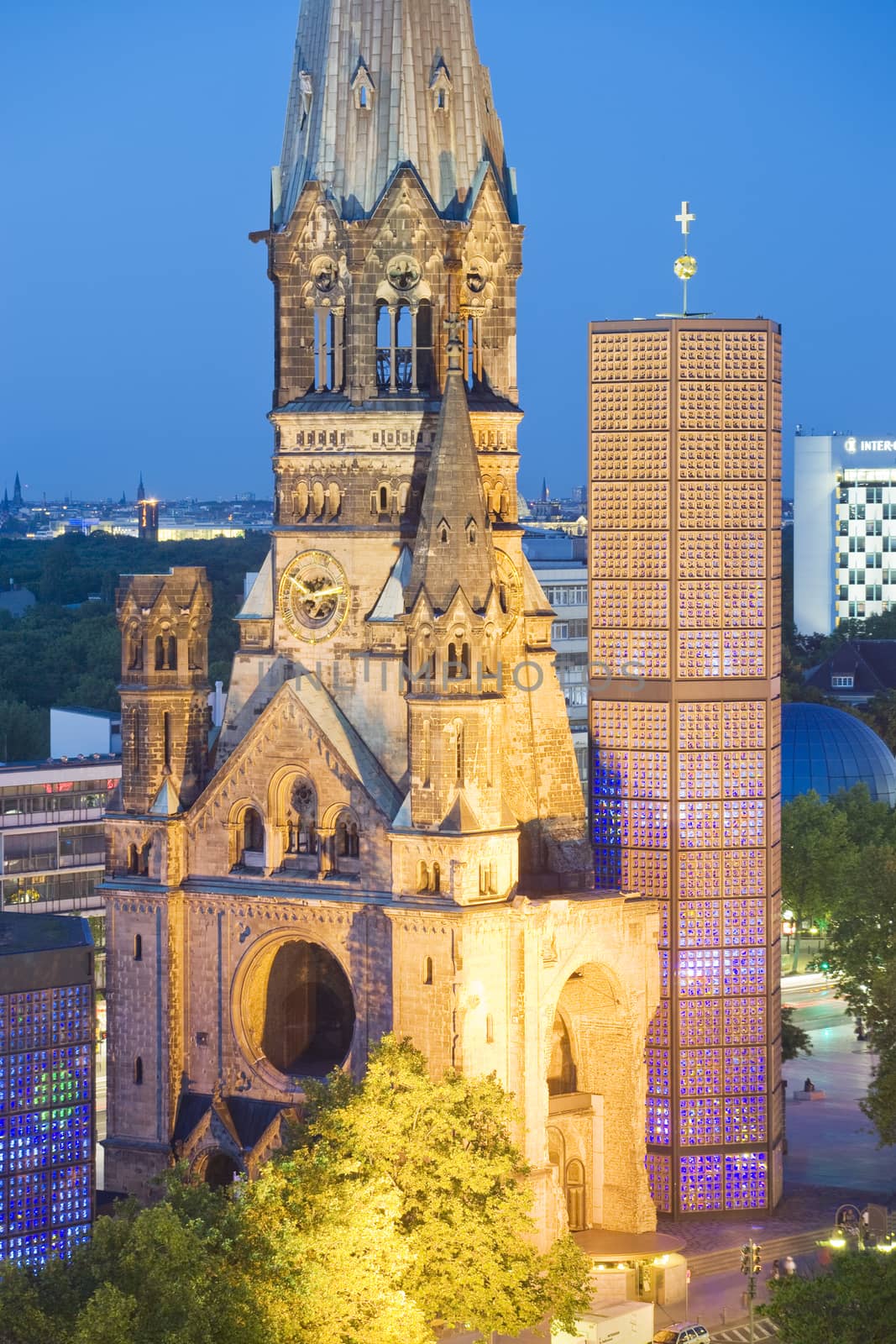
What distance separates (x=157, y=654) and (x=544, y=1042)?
1875 centimetres

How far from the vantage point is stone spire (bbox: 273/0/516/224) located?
107562 millimetres

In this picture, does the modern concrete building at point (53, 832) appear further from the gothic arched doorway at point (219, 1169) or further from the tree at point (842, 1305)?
the tree at point (842, 1305)

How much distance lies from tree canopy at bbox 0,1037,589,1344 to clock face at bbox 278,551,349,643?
1505 cm

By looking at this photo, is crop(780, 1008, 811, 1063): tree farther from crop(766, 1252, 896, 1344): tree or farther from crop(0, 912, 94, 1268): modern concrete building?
crop(766, 1252, 896, 1344): tree

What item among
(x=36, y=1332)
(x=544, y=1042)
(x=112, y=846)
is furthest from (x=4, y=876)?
(x=36, y=1332)

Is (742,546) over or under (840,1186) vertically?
over

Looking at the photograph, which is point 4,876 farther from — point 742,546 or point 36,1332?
point 36,1332

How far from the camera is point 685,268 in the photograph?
376 ft

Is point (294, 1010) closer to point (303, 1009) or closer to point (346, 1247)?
point (303, 1009)

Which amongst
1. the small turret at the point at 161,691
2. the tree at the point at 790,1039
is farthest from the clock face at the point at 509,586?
the tree at the point at 790,1039

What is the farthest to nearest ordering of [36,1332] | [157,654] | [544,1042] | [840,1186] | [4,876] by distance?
1. [4,876]
2. [840,1186]
3. [157,654]
4. [544,1042]
5. [36,1332]

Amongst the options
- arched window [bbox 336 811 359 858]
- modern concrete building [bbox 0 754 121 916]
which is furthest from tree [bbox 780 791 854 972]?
arched window [bbox 336 811 359 858]

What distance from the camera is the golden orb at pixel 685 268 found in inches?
4515

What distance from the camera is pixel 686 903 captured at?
111500mm
